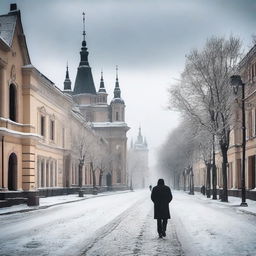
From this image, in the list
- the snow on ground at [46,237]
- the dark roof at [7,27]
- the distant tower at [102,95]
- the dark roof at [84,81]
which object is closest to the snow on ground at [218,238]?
the snow on ground at [46,237]

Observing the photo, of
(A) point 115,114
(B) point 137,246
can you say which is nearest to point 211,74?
(B) point 137,246

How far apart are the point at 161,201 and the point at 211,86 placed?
876 inches

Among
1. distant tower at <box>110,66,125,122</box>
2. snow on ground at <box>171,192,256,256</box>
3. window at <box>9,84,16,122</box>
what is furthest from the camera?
distant tower at <box>110,66,125,122</box>

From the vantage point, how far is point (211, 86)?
3509 centimetres

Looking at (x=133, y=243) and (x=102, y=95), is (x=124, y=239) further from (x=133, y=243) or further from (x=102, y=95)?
(x=102, y=95)

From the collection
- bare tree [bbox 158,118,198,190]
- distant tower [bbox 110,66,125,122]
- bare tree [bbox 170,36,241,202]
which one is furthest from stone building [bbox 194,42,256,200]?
distant tower [bbox 110,66,125,122]

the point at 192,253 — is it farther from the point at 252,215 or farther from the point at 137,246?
the point at 252,215

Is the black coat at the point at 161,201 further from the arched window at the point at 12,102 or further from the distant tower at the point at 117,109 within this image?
the distant tower at the point at 117,109

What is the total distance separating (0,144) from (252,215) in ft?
44.6

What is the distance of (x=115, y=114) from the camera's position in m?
112

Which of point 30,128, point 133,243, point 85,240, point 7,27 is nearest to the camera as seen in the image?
point 133,243

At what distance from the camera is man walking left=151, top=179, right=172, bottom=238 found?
1354 centimetres

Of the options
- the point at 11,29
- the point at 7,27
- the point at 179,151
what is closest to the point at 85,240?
the point at 11,29

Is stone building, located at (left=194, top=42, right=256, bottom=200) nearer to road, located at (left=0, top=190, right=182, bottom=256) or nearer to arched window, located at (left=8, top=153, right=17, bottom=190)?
arched window, located at (left=8, top=153, right=17, bottom=190)
